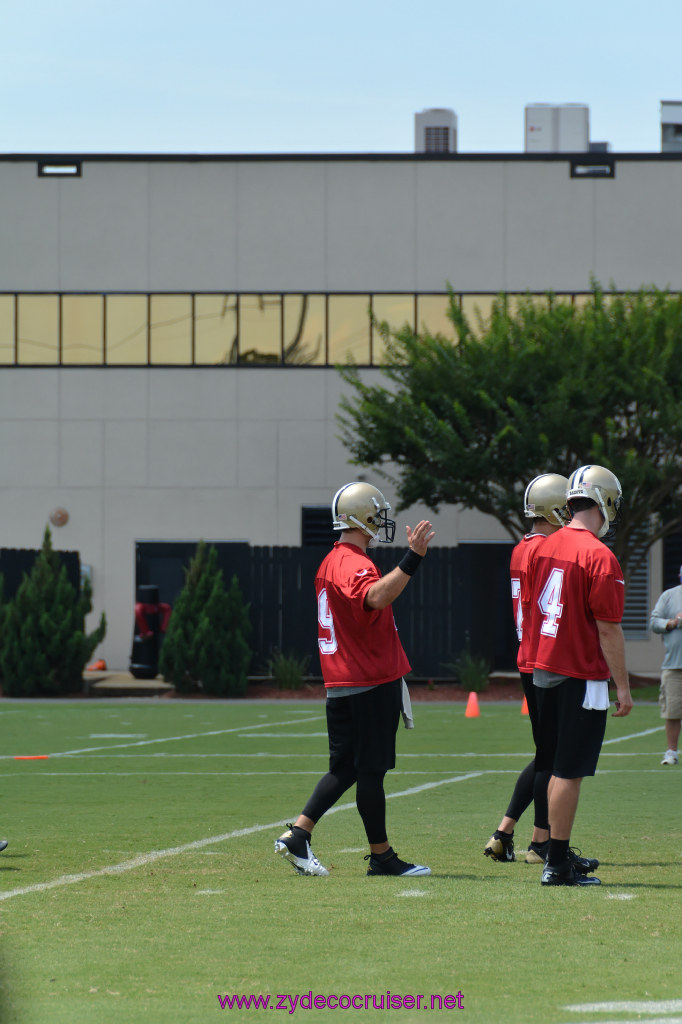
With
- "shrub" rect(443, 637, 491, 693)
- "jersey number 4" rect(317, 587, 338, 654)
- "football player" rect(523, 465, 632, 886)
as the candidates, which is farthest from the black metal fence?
"football player" rect(523, 465, 632, 886)

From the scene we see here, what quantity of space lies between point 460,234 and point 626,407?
812 cm

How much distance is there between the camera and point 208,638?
27141 mm

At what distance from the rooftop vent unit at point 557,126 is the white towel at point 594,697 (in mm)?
38621

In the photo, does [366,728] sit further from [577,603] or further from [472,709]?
[472,709]

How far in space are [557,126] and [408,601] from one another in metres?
20.4

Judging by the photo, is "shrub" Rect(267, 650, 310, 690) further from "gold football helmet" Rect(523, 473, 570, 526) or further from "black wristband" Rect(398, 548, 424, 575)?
"black wristband" Rect(398, 548, 424, 575)

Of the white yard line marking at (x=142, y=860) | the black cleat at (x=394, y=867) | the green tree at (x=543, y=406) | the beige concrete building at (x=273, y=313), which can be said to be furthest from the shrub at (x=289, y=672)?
the black cleat at (x=394, y=867)

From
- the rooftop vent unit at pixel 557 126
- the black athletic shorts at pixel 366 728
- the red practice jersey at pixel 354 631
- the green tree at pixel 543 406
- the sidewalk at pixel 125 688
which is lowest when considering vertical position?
the sidewalk at pixel 125 688

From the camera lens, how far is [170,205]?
33.8 meters

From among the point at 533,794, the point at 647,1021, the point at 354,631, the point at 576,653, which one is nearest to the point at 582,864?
the point at 533,794

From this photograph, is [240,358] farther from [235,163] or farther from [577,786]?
[577,786]

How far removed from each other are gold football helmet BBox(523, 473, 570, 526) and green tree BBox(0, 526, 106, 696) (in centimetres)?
1922

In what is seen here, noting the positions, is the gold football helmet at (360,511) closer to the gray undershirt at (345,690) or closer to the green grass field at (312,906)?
the gray undershirt at (345,690)

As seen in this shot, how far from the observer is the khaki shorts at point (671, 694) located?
47.8ft
